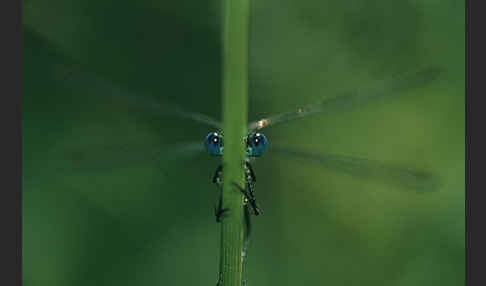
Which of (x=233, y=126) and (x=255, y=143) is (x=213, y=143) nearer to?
(x=255, y=143)

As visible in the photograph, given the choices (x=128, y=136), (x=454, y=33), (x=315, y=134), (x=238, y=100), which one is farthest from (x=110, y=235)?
(x=454, y=33)

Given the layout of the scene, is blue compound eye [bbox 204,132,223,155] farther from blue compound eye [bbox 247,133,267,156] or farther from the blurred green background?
the blurred green background

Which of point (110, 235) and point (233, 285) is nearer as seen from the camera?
point (233, 285)

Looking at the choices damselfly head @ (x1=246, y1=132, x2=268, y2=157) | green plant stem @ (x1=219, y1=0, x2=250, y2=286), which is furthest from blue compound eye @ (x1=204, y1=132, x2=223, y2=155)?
green plant stem @ (x1=219, y1=0, x2=250, y2=286)

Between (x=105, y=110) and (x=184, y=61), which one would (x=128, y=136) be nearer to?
(x=105, y=110)

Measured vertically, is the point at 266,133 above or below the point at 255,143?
above

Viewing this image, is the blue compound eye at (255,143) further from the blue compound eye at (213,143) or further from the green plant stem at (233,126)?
the green plant stem at (233,126)

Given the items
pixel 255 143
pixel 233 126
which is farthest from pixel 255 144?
pixel 233 126
